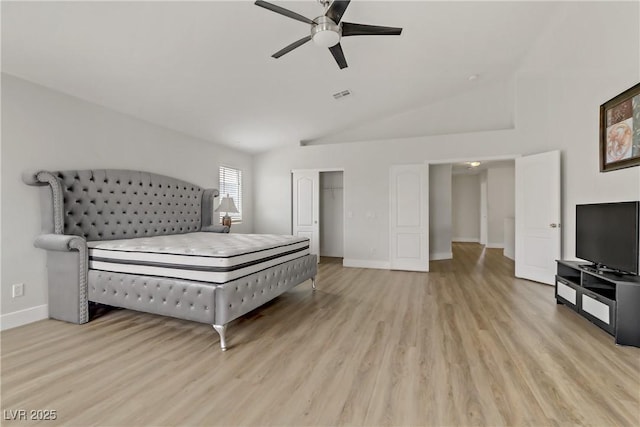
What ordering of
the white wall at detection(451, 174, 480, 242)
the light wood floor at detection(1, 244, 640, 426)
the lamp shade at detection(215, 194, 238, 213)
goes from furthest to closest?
the white wall at detection(451, 174, 480, 242) < the lamp shade at detection(215, 194, 238, 213) < the light wood floor at detection(1, 244, 640, 426)

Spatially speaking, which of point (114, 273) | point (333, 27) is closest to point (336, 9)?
point (333, 27)

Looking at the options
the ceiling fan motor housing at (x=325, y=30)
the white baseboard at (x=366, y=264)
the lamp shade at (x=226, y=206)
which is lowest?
the white baseboard at (x=366, y=264)

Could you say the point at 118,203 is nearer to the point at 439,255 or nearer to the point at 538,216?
the point at 538,216

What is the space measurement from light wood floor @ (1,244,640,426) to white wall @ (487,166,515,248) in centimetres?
575

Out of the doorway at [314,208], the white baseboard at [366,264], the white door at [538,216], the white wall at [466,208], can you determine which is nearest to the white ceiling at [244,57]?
the doorway at [314,208]

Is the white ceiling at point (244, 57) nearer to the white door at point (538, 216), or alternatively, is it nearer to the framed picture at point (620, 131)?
the framed picture at point (620, 131)

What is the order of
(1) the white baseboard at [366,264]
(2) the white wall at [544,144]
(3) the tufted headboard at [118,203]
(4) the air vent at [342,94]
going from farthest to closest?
(1) the white baseboard at [366,264], (4) the air vent at [342,94], (2) the white wall at [544,144], (3) the tufted headboard at [118,203]

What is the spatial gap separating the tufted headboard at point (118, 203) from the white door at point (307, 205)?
198 centimetres

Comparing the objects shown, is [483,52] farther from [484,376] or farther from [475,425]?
[475,425]

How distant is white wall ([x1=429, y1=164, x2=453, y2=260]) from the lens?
6.92m

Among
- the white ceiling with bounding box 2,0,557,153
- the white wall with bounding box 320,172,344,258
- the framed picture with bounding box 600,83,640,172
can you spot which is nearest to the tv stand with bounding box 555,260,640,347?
the framed picture with bounding box 600,83,640,172

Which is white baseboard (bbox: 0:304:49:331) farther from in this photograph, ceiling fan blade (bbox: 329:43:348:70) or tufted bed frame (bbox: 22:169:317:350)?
ceiling fan blade (bbox: 329:43:348:70)

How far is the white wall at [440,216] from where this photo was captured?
6.92m

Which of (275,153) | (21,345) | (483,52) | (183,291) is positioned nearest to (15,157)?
(21,345)
